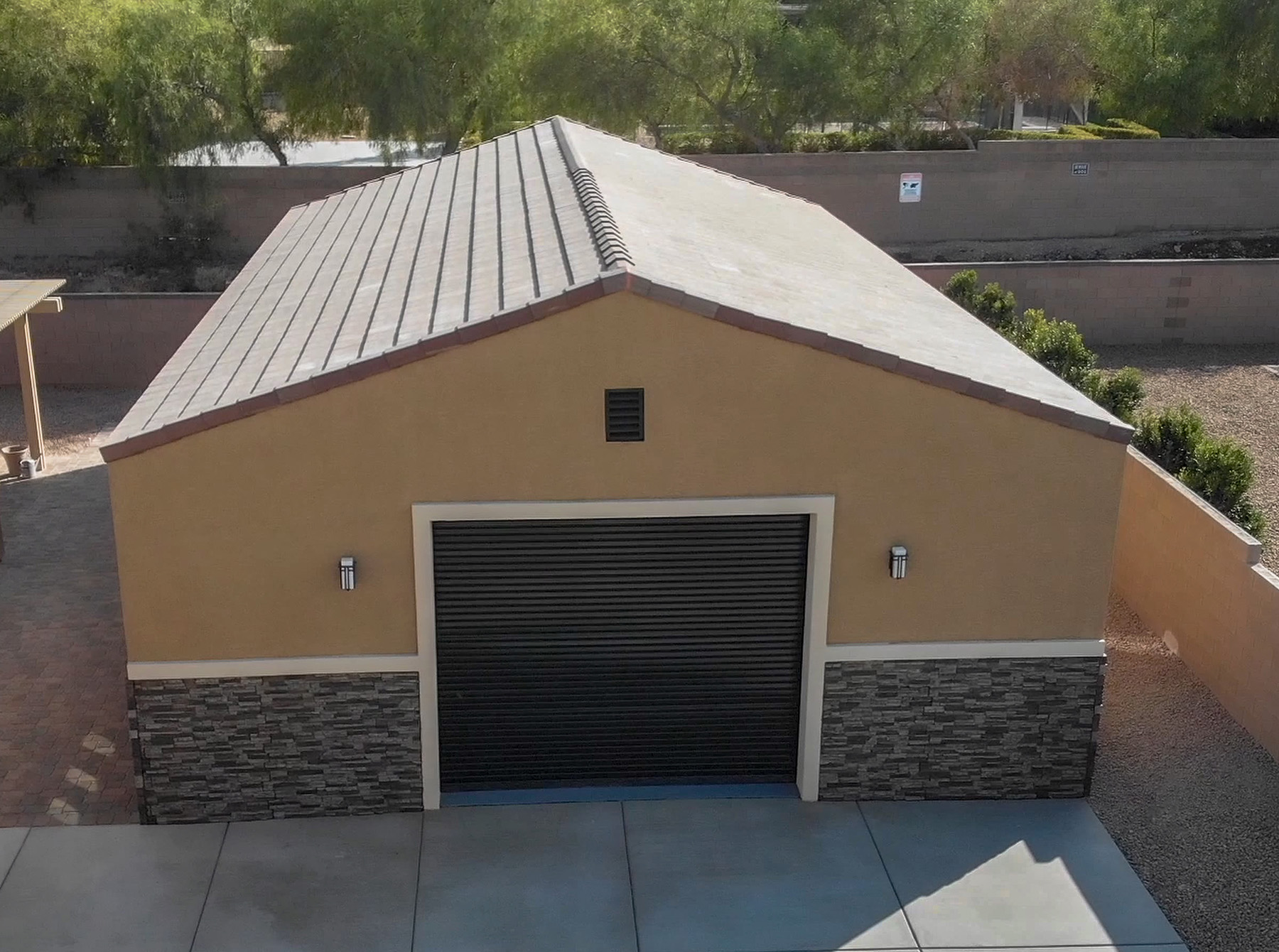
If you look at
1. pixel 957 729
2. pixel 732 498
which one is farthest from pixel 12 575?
pixel 957 729

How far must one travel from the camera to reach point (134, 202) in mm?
26266

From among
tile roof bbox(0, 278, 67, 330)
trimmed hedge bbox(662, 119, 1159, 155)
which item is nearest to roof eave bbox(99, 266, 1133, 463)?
tile roof bbox(0, 278, 67, 330)

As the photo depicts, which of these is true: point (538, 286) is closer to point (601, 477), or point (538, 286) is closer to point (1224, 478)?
point (601, 477)

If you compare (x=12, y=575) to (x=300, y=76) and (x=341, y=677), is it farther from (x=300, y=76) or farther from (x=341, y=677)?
(x=300, y=76)

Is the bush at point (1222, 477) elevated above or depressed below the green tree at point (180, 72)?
below

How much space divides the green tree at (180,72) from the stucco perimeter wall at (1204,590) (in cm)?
1852

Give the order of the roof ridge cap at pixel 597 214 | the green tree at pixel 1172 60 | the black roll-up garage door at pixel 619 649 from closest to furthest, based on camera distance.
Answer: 1. the roof ridge cap at pixel 597 214
2. the black roll-up garage door at pixel 619 649
3. the green tree at pixel 1172 60

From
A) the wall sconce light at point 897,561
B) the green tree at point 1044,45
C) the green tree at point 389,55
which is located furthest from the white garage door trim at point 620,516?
the green tree at point 1044,45

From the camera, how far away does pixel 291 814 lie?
10641 mm

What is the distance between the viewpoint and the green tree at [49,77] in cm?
2488

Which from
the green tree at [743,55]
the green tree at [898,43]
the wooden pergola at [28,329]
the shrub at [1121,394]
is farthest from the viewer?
the green tree at [898,43]

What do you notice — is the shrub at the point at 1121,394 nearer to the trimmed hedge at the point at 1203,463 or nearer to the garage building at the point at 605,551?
the trimmed hedge at the point at 1203,463

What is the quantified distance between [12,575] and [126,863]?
6.30 meters

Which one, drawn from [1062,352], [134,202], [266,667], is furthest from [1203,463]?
[134,202]
